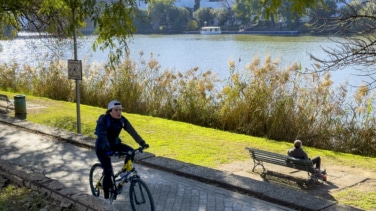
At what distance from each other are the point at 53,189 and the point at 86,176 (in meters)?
1.63

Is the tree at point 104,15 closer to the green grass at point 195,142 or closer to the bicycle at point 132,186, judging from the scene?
the green grass at point 195,142

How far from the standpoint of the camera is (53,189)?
19.7 ft

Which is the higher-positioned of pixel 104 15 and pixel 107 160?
pixel 104 15

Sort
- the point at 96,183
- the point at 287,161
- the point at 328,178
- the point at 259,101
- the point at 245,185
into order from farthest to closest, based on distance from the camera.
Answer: the point at 259,101, the point at 328,178, the point at 287,161, the point at 245,185, the point at 96,183

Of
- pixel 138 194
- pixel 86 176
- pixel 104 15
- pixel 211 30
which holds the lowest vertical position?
pixel 86 176

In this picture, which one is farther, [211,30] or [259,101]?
[211,30]

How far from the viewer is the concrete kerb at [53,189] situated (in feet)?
17.5

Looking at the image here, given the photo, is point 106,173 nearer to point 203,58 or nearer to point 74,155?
point 74,155

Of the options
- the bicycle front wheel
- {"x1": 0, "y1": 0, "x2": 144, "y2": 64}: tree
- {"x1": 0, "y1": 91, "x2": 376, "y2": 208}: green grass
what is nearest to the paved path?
the bicycle front wheel

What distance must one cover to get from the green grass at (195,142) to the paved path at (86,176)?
154cm

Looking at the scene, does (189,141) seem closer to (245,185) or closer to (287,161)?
(287,161)

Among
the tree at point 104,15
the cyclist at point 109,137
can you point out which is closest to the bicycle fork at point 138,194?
the cyclist at point 109,137

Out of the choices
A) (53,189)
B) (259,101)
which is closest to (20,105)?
(259,101)

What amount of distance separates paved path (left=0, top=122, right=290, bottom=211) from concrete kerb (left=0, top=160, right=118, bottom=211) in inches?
27.5
